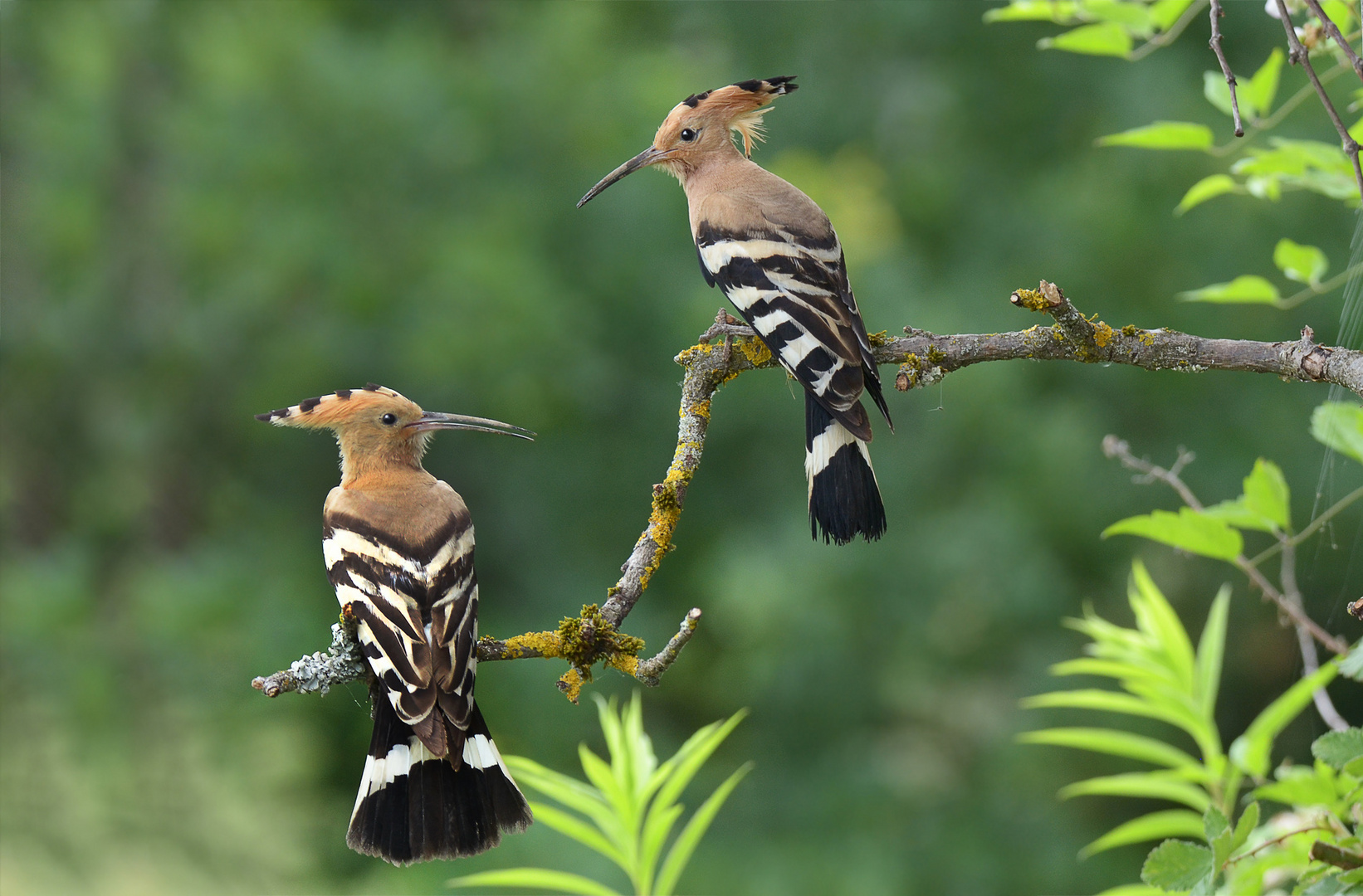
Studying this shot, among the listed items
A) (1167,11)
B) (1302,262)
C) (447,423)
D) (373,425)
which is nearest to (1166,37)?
(1167,11)

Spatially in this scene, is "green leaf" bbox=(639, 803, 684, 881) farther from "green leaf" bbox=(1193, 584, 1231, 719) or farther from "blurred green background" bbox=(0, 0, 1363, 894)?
"blurred green background" bbox=(0, 0, 1363, 894)

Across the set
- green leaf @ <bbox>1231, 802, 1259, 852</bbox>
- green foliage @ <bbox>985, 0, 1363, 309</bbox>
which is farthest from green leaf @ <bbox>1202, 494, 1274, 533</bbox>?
green leaf @ <bbox>1231, 802, 1259, 852</bbox>

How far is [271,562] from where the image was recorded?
19.0 ft

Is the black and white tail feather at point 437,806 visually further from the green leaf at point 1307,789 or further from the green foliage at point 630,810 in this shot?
the green leaf at point 1307,789

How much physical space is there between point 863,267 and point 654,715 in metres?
2.54

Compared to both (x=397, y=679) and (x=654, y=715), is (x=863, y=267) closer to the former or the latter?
(x=654, y=715)

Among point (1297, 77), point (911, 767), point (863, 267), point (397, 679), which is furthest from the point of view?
point (911, 767)

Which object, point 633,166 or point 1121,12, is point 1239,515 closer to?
point 1121,12

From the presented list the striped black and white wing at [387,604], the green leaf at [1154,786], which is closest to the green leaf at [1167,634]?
the green leaf at [1154,786]

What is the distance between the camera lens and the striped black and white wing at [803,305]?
1564mm

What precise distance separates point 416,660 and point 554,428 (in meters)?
4.83

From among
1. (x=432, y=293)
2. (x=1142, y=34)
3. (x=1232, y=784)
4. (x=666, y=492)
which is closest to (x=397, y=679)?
(x=666, y=492)

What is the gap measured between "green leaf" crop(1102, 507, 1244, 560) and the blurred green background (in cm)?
356

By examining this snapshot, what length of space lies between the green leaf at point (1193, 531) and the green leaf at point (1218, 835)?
329 millimetres
